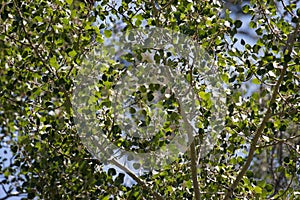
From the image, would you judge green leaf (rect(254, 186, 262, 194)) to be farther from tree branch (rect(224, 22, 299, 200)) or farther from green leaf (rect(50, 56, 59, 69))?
green leaf (rect(50, 56, 59, 69))

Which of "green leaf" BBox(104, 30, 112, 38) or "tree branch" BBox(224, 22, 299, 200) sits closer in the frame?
"tree branch" BBox(224, 22, 299, 200)

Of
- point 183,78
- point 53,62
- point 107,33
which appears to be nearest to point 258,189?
point 183,78

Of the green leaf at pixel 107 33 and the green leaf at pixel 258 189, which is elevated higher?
the green leaf at pixel 107 33

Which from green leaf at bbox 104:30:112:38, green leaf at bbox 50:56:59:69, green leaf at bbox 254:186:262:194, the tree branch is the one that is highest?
green leaf at bbox 50:56:59:69

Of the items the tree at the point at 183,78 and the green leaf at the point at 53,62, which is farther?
the green leaf at the point at 53,62

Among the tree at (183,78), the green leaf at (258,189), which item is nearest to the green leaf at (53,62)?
the tree at (183,78)

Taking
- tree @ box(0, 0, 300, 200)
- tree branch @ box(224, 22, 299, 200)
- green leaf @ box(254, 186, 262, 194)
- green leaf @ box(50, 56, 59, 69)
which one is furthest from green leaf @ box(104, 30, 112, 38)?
green leaf @ box(254, 186, 262, 194)

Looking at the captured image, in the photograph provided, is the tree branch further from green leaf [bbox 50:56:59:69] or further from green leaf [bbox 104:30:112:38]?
green leaf [bbox 50:56:59:69]

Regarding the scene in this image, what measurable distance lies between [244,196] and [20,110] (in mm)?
1280

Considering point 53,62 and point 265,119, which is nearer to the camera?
point 265,119

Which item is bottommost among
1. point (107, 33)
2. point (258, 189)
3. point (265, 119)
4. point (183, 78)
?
point (258, 189)

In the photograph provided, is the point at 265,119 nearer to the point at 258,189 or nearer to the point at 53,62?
the point at 258,189

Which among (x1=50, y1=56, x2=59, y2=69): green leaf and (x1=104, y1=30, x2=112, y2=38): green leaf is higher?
(x1=50, y1=56, x2=59, y2=69): green leaf

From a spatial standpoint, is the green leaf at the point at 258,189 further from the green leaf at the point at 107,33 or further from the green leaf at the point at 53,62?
the green leaf at the point at 53,62
